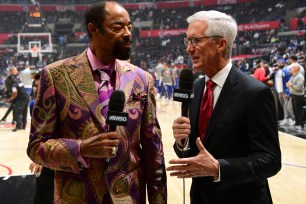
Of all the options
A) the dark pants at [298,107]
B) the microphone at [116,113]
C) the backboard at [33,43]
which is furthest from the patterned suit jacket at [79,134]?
the backboard at [33,43]

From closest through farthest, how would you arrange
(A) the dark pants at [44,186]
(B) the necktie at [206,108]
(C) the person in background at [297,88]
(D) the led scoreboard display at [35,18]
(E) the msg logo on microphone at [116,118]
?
(E) the msg logo on microphone at [116,118] → (B) the necktie at [206,108] → (A) the dark pants at [44,186] → (C) the person in background at [297,88] → (D) the led scoreboard display at [35,18]

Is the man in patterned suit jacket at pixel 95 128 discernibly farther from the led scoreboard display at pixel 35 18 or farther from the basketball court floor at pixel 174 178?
the led scoreboard display at pixel 35 18

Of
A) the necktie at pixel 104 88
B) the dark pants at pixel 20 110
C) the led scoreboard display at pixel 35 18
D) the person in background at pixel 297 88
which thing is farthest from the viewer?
the led scoreboard display at pixel 35 18

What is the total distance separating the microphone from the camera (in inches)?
59.3

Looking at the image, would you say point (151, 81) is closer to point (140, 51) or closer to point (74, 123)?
point (74, 123)

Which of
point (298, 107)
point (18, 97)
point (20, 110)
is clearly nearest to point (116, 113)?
point (298, 107)

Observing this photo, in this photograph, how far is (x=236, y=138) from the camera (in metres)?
1.79

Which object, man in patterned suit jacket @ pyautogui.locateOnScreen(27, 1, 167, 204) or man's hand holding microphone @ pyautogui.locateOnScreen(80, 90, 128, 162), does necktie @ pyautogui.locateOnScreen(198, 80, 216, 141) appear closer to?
man in patterned suit jacket @ pyautogui.locateOnScreen(27, 1, 167, 204)

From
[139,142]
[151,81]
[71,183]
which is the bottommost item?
[71,183]

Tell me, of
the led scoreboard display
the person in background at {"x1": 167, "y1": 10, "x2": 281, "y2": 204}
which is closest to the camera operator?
the person in background at {"x1": 167, "y1": 10, "x2": 281, "y2": 204}

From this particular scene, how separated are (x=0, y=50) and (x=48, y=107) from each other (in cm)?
2801

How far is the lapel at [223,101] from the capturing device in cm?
182

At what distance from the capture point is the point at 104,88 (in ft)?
5.94

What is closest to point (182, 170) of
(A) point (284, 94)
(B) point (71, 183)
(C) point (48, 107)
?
(B) point (71, 183)
